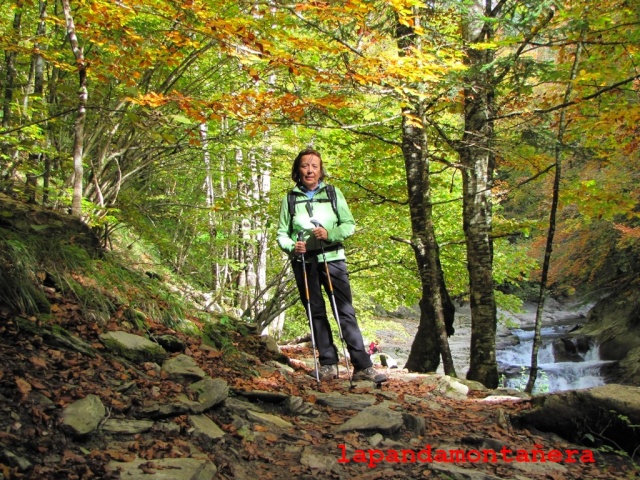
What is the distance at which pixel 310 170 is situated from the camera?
4.76 metres

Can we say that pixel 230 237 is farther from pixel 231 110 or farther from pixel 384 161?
pixel 231 110

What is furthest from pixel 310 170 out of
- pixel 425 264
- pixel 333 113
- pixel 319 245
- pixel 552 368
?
pixel 552 368

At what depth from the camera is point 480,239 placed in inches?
271

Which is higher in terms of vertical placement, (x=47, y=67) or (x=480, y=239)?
(x=47, y=67)

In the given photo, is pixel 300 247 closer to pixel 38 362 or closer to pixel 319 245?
pixel 319 245

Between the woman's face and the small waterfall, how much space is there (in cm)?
913

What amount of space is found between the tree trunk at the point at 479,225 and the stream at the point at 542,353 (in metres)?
2.11

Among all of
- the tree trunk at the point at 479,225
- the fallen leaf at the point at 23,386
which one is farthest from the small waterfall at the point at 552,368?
the fallen leaf at the point at 23,386

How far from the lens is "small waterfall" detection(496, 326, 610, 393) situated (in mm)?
14070

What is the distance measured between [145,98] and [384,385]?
3928mm

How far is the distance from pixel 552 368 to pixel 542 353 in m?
3.03

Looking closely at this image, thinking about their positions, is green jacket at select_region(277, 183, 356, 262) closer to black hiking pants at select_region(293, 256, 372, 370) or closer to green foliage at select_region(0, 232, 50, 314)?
black hiking pants at select_region(293, 256, 372, 370)

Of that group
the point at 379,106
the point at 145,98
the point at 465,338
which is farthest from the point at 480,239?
the point at 465,338

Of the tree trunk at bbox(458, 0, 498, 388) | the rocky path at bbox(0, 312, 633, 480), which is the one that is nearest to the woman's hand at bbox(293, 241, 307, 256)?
the rocky path at bbox(0, 312, 633, 480)
